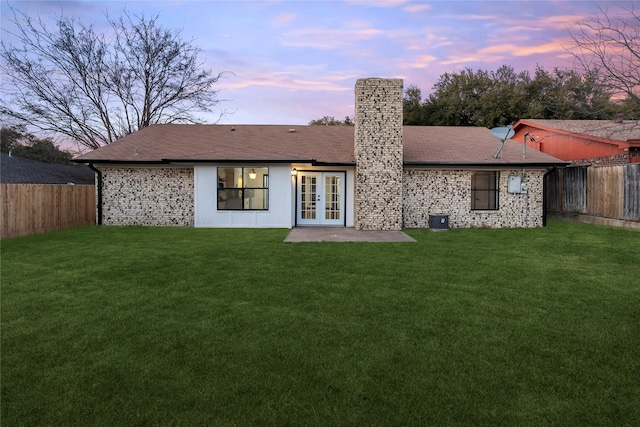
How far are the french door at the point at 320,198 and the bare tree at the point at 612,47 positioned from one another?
866cm

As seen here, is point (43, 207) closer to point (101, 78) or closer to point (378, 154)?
point (378, 154)

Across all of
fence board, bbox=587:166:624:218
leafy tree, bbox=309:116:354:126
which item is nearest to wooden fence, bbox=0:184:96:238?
fence board, bbox=587:166:624:218

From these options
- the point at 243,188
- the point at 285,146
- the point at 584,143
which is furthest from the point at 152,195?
the point at 584,143

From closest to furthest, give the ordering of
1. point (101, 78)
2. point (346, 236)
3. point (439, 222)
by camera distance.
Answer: point (346, 236)
point (439, 222)
point (101, 78)

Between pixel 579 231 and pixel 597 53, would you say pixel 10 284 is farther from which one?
pixel 579 231

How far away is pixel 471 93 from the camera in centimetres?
2977

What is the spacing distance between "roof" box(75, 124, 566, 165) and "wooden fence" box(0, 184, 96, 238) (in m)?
1.46

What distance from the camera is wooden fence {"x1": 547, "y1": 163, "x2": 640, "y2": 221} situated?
38.7ft

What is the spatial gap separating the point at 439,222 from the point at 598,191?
250 inches

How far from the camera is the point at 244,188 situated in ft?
41.8

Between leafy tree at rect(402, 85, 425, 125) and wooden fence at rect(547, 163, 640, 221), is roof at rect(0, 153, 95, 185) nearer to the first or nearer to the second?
wooden fence at rect(547, 163, 640, 221)

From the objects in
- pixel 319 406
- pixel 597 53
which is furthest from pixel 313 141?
pixel 319 406

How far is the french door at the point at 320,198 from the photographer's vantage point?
44.2 ft

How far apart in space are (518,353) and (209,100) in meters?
24.4
